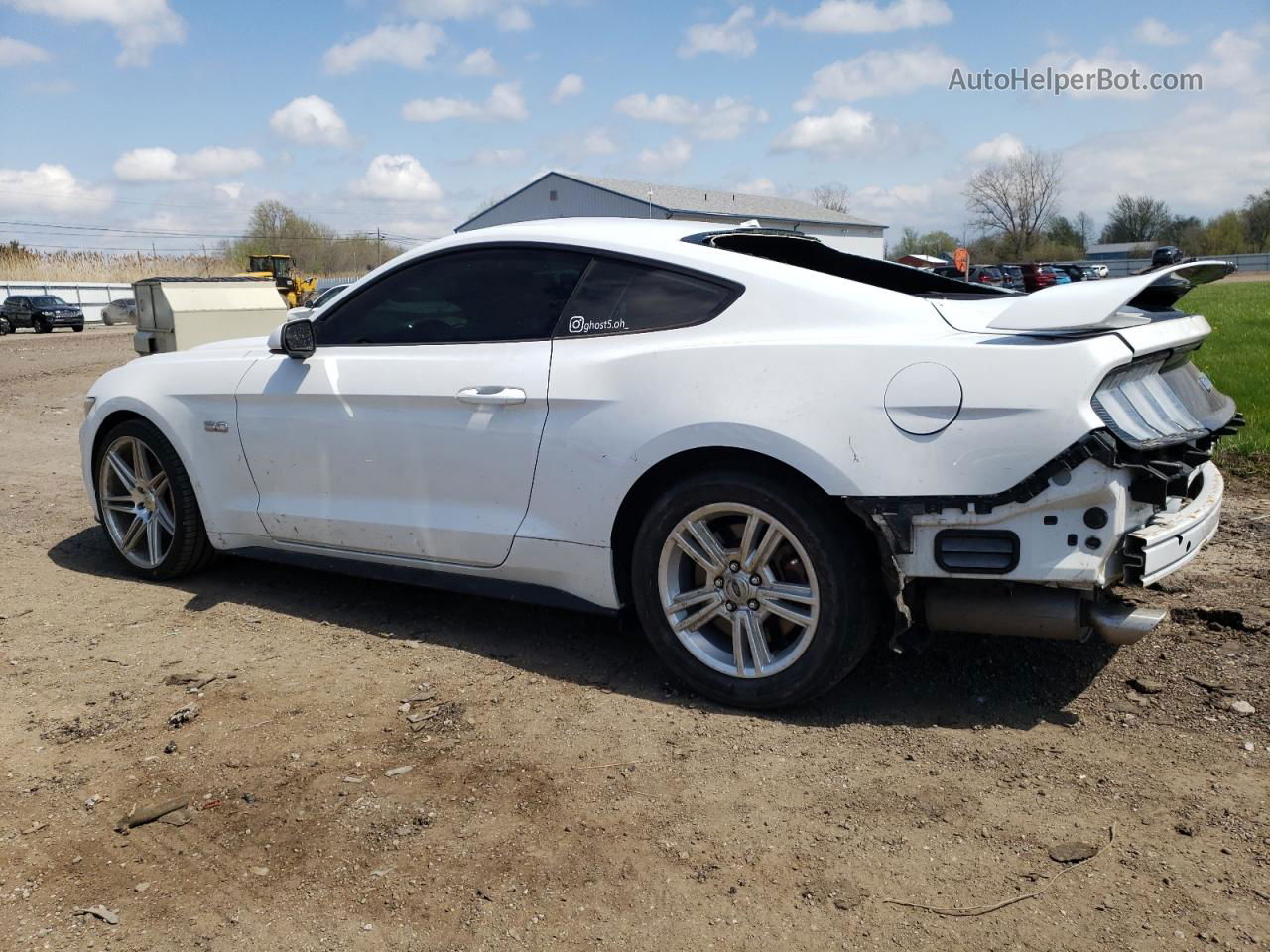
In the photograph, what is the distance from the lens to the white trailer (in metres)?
11.5

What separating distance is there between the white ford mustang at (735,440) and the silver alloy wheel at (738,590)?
10mm

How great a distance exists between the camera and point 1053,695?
3.73m

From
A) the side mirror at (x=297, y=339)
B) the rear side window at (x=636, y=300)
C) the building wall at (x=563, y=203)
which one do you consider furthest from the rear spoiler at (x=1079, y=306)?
the building wall at (x=563, y=203)

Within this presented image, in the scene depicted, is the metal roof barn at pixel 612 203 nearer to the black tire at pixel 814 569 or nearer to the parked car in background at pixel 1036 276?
the parked car in background at pixel 1036 276

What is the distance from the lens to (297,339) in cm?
459

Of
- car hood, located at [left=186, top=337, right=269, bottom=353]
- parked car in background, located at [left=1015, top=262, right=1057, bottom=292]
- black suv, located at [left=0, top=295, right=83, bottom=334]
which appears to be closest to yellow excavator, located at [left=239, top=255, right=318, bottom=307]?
black suv, located at [left=0, top=295, right=83, bottom=334]

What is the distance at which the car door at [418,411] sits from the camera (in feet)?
13.3

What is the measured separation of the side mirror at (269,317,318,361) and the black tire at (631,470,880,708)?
6.00ft

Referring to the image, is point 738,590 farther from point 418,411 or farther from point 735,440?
point 418,411

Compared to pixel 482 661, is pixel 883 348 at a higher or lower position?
higher

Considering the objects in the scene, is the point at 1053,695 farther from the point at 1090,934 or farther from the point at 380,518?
the point at 380,518

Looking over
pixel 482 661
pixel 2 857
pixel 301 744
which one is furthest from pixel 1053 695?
pixel 2 857

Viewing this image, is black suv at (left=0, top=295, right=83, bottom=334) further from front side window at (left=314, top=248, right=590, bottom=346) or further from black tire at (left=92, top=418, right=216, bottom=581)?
front side window at (left=314, top=248, right=590, bottom=346)

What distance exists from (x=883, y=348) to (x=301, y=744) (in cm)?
226
